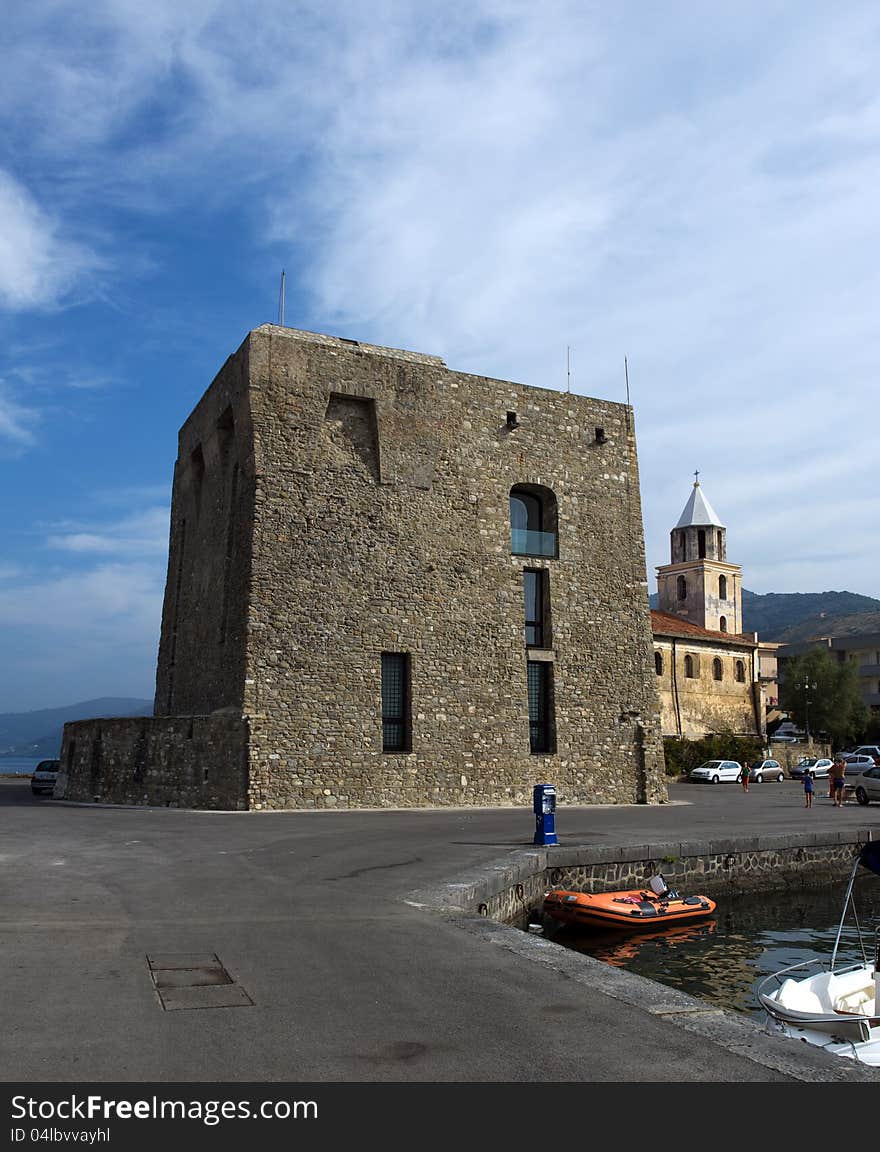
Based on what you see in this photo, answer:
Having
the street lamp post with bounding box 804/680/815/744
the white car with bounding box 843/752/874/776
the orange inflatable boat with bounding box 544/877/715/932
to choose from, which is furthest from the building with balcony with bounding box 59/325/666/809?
the street lamp post with bounding box 804/680/815/744

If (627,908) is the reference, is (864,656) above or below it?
above

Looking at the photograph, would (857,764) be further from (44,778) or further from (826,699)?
(44,778)

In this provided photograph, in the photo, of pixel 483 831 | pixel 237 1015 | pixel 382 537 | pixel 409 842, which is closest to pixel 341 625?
pixel 382 537

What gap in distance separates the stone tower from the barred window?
53704 millimetres

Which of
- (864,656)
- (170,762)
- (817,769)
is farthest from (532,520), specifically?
(864,656)

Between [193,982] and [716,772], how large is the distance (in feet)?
142

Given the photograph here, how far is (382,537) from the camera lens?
77.0ft

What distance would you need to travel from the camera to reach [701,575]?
7294 centimetres

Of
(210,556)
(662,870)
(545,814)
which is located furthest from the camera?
(210,556)

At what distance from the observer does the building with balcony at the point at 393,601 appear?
2166 centimetres

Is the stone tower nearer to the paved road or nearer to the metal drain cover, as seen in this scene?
the paved road

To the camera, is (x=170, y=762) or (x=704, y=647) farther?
(x=704, y=647)

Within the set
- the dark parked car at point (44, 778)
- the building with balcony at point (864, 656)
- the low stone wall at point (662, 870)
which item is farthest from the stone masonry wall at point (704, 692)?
the low stone wall at point (662, 870)
